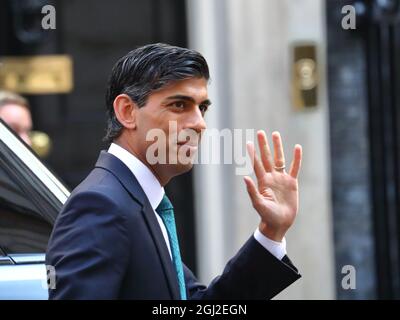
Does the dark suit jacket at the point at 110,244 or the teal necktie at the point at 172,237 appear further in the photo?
the teal necktie at the point at 172,237

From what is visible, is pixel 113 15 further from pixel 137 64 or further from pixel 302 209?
pixel 137 64

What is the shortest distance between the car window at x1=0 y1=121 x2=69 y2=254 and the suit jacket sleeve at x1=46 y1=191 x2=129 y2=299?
71 centimetres

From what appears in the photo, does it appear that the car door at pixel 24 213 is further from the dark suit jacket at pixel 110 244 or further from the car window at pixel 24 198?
the dark suit jacket at pixel 110 244

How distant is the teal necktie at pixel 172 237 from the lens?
2.63m

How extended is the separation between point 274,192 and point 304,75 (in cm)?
504

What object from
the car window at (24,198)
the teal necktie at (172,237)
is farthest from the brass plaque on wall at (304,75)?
the teal necktie at (172,237)

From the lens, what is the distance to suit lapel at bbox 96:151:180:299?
2516 millimetres

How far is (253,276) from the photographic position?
108 inches

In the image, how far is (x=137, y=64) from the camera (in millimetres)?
2652

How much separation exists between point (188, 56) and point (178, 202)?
5447mm

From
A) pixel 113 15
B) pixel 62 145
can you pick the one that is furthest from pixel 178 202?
pixel 113 15

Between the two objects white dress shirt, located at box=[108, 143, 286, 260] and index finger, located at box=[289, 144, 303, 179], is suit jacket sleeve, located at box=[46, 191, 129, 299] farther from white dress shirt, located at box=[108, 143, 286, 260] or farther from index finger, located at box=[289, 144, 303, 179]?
index finger, located at box=[289, 144, 303, 179]

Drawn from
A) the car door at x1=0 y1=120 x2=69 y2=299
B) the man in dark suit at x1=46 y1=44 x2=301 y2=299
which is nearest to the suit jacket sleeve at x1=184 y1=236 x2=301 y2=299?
the man in dark suit at x1=46 y1=44 x2=301 y2=299

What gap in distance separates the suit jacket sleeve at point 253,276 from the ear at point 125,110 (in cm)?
43
